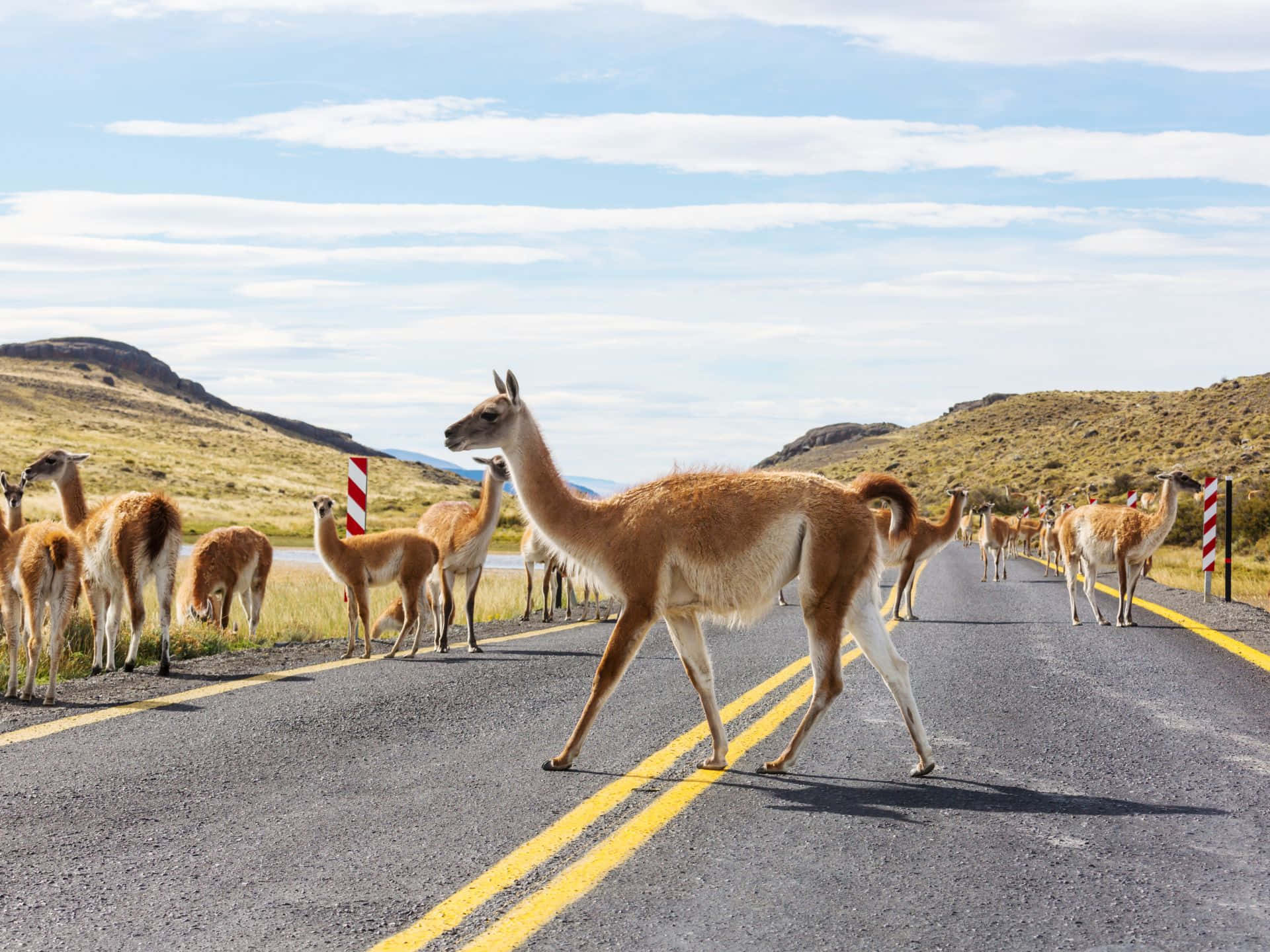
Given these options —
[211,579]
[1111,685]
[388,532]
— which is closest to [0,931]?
[1111,685]

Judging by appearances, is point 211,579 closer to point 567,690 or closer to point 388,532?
point 388,532

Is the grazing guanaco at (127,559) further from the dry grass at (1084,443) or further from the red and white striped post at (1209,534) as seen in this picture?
the dry grass at (1084,443)

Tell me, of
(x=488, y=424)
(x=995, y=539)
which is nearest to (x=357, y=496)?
(x=488, y=424)

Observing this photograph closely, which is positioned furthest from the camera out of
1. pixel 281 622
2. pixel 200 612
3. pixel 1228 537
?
pixel 1228 537

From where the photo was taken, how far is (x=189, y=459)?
106 m

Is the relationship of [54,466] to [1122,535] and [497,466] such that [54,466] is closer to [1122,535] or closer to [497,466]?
[497,466]

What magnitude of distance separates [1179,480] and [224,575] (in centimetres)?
1317

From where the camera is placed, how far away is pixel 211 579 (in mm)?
15719

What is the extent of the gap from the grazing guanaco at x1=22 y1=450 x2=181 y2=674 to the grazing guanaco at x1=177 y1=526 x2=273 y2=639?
4.18m

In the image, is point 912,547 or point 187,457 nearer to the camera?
point 912,547

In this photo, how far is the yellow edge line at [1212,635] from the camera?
1109 cm

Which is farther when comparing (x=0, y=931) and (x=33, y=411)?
(x=33, y=411)

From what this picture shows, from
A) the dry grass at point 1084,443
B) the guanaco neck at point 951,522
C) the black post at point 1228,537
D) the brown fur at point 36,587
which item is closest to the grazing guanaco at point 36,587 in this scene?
the brown fur at point 36,587

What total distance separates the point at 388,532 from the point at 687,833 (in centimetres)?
869
